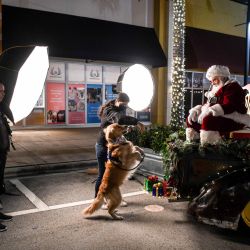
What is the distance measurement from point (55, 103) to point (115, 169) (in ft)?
37.0

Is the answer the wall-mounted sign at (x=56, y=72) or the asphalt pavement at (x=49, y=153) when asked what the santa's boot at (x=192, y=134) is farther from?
the wall-mounted sign at (x=56, y=72)

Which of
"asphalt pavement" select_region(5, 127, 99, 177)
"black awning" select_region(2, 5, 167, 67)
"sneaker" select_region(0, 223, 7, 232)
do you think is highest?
Answer: "black awning" select_region(2, 5, 167, 67)

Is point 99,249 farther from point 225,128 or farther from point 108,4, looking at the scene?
point 108,4

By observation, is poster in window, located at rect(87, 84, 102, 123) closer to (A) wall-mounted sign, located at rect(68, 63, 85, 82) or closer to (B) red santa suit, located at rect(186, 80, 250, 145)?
(A) wall-mounted sign, located at rect(68, 63, 85, 82)

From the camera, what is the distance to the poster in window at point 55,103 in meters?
15.1

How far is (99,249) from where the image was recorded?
12.2 ft

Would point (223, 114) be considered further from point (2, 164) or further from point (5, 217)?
point (2, 164)

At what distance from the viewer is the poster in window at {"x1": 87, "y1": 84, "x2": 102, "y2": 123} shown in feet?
53.3

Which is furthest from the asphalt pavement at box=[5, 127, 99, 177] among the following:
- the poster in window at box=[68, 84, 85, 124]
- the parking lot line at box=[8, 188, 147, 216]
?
the poster in window at box=[68, 84, 85, 124]

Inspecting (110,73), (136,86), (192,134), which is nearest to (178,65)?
(136,86)

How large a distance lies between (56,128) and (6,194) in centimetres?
946

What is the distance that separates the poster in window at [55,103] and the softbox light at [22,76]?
9.34 metres

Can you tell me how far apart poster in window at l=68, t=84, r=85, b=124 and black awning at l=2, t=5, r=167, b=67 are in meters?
3.87

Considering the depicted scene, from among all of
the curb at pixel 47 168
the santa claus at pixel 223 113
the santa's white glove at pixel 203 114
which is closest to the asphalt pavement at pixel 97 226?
the curb at pixel 47 168
